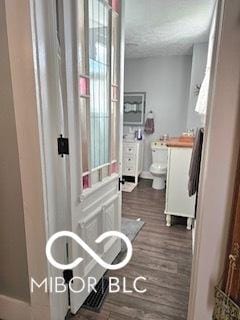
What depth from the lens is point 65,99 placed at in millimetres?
1186

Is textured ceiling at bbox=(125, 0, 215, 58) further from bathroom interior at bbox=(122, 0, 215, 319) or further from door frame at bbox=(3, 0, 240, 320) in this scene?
door frame at bbox=(3, 0, 240, 320)

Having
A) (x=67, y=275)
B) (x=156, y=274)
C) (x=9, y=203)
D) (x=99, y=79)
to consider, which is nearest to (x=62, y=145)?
(x=9, y=203)

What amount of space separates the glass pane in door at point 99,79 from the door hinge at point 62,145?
1.06ft

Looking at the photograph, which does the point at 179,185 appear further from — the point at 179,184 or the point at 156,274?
the point at 156,274

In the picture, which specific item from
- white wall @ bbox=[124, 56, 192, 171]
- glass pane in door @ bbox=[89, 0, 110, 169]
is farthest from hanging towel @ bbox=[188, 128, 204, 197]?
white wall @ bbox=[124, 56, 192, 171]

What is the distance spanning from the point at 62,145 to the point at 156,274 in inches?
54.7

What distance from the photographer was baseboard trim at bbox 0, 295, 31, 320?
137 cm

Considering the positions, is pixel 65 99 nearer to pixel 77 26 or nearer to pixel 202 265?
pixel 77 26

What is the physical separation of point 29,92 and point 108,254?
1.43 m

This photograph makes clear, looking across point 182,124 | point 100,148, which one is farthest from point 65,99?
point 182,124

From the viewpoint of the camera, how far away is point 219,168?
929 millimetres

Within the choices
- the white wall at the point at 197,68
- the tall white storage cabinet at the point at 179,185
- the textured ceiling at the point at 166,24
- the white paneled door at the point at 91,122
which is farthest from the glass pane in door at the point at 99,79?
the white wall at the point at 197,68

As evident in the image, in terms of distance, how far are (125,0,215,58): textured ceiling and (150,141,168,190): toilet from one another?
1.64 metres

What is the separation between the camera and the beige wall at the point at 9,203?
1.09 meters
